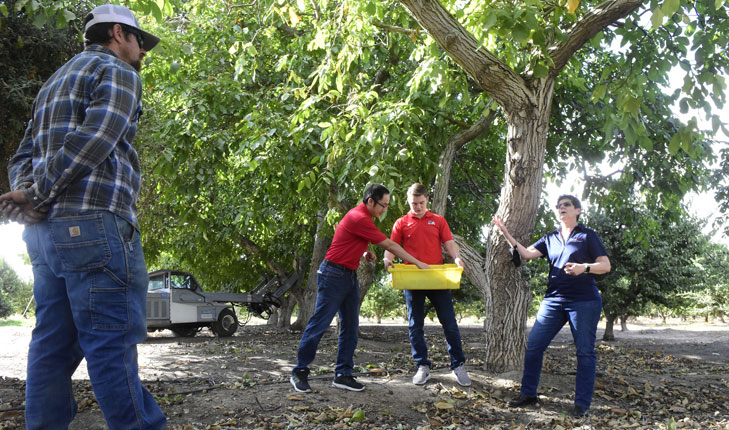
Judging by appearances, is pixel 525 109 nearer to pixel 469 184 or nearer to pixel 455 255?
pixel 455 255

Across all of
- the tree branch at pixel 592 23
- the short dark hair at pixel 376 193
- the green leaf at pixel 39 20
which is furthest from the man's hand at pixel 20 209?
the tree branch at pixel 592 23

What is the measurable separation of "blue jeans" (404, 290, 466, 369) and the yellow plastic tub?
0.27 metres

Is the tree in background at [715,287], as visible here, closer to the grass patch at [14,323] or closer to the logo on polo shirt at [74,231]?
the logo on polo shirt at [74,231]

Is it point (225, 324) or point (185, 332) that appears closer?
point (185, 332)

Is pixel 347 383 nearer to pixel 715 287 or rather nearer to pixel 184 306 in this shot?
pixel 184 306

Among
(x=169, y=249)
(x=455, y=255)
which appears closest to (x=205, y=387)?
(x=455, y=255)

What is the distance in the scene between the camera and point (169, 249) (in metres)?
20.5

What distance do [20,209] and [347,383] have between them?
12.2ft

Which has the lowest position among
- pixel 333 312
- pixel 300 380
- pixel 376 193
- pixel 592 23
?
pixel 300 380

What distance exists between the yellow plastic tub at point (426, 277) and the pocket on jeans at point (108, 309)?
3486mm

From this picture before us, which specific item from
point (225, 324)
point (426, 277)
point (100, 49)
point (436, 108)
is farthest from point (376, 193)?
point (225, 324)

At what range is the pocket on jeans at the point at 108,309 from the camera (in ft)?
7.30

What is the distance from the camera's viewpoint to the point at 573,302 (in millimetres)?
5090

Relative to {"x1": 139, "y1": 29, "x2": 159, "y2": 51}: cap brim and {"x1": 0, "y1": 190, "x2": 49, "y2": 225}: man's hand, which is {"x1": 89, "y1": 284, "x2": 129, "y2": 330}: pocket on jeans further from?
{"x1": 139, "y1": 29, "x2": 159, "y2": 51}: cap brim
